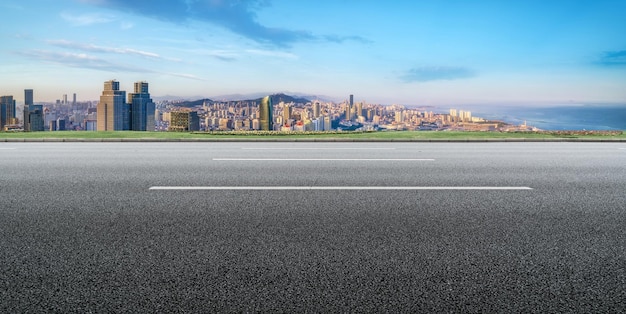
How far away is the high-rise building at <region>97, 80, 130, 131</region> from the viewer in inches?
1335

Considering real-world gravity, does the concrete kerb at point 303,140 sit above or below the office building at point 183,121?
below

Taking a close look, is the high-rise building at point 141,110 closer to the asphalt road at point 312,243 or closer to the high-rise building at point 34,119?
the high-rise building at point 34,119

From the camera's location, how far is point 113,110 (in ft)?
120

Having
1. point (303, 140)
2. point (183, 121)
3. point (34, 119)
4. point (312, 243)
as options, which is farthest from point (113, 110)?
point (312, 243)

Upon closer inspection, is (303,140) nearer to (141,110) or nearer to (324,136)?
(324,136)

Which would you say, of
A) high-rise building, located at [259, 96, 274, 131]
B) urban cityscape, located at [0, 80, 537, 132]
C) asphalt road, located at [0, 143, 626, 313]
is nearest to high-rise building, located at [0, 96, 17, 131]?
urban cityscape, located at [0, 80, 537, 132]

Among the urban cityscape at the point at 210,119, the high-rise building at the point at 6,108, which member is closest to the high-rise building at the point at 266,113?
the urban cityscape at the point at 210,119

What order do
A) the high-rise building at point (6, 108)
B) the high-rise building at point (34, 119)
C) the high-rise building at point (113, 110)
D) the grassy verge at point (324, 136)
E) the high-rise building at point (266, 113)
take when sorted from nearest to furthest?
the grassy verge at point (324, 136) → the high-rise building at point (34, 119) → the high-rise building at point (113, 110) → the high-rise building at point (266, 113) → the high-rise building at point (6, 108)

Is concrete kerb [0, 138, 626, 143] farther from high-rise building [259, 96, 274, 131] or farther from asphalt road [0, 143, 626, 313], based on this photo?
high-rise building [259, 96, 274, 131]

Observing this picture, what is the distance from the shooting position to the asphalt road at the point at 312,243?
3332 millimetres

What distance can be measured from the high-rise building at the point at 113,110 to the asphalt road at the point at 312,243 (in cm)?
2677

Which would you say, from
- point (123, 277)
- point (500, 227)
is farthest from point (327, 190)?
point (123, 277)

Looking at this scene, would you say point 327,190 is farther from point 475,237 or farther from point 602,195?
point 602,195

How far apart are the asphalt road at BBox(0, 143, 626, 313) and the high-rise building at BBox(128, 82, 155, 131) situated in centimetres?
2854
